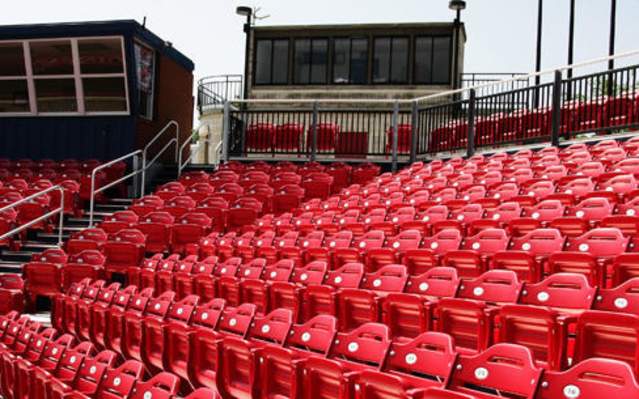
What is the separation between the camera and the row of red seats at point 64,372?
456 centimetres

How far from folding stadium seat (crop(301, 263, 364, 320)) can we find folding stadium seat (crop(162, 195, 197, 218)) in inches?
228

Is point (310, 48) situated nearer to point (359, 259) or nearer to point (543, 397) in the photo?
point (359, 259)

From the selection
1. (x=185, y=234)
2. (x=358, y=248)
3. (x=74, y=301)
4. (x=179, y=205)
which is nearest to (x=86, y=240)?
(x=185, y=234)

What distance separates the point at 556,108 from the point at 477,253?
5969 mm

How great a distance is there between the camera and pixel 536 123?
11852mm

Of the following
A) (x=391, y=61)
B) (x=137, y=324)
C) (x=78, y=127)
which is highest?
(x=391, y=61)

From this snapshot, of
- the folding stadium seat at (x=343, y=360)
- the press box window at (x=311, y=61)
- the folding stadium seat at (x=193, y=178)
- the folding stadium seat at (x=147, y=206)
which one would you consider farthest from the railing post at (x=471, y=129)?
the press box window at (x=311, y=61)

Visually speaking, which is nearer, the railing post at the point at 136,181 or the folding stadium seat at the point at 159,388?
the folding stadium seat at the point at 159,388

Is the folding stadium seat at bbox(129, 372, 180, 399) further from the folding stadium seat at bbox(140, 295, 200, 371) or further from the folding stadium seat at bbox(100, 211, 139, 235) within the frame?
the folding stadium seat at bbox(100, 211, 139, 235)

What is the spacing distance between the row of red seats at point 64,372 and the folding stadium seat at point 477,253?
9.08 feet

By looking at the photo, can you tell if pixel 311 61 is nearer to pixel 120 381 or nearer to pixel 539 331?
pixel 120 381

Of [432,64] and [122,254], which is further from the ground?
[432,64]

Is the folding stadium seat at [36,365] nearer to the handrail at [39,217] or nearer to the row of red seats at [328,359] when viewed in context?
the row of red seats at [328,359]

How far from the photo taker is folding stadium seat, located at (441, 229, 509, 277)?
6.20m
